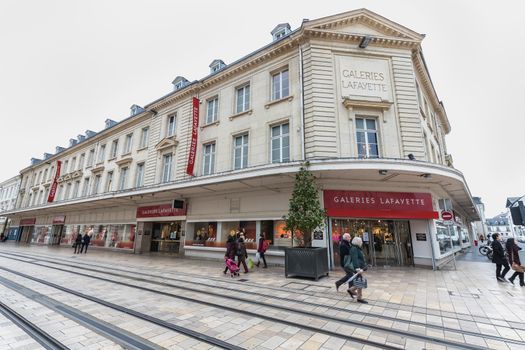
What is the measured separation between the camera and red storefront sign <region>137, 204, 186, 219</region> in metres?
15.4

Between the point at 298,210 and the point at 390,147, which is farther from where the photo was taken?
the point at 390,147

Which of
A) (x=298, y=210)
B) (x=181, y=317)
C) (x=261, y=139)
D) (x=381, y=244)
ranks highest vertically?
(x=261, y=139)

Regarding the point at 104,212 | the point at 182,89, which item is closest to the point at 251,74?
the point at 182,89

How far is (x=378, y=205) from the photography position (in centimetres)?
1060

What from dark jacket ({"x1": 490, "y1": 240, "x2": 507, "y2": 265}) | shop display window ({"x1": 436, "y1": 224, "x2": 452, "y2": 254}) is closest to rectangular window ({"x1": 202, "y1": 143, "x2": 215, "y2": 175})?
shop display window ({"x1": 436, "y1": 224, "x2": 452, "y2": 254})

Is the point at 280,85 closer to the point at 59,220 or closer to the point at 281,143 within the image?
the point at 281,143

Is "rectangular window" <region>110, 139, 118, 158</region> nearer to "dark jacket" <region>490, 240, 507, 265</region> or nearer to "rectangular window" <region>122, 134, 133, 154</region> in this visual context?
"rectangular window" <region>122, 134, 133, 154</region>

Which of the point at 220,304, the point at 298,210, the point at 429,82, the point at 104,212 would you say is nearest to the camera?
the point at 220,304

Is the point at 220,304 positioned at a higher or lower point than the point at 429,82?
lower

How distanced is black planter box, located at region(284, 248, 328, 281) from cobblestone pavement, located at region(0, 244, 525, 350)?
1.00ft

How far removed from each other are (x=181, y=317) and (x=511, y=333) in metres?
5.87

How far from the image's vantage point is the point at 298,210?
28.6 feet

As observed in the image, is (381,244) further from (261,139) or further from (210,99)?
(210,99)

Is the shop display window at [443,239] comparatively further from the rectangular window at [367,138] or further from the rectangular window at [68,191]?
the rectangular window at [68,191]
